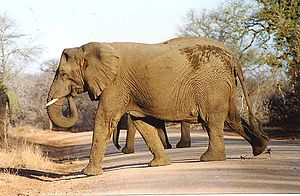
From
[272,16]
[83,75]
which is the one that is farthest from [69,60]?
[272,16]

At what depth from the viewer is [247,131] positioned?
11555mm

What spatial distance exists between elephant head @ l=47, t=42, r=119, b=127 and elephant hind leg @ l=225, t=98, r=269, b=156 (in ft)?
7.55

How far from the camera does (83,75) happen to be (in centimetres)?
1088

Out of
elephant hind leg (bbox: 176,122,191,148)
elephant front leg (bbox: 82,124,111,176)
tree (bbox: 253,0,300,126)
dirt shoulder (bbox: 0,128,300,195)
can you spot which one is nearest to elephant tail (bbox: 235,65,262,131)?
dirt shoulder (bbox: 0,128,300,195)

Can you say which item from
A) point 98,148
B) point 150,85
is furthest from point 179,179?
point 150,85

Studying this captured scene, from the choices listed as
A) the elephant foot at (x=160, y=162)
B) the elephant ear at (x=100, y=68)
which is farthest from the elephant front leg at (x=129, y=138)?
the elephant ear at (x=100, y=68)

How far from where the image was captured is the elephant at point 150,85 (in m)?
10.6

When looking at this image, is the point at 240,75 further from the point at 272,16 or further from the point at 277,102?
the point at 277,102

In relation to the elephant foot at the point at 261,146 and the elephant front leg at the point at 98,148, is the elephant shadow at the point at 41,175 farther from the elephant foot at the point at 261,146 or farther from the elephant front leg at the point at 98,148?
the elephant foot at the point at 261,146

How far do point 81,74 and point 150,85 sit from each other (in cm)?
126

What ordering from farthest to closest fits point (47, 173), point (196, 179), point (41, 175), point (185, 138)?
point (185, 138), point (47, 173), point (41, 175), point (196, 179)

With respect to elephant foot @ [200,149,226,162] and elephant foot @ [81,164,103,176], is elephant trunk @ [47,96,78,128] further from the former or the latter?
elephant foot @ [200,149,226,162]

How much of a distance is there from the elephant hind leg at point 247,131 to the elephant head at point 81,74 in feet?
7.55

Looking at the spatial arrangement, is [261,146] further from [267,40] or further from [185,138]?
A: [267,40]
